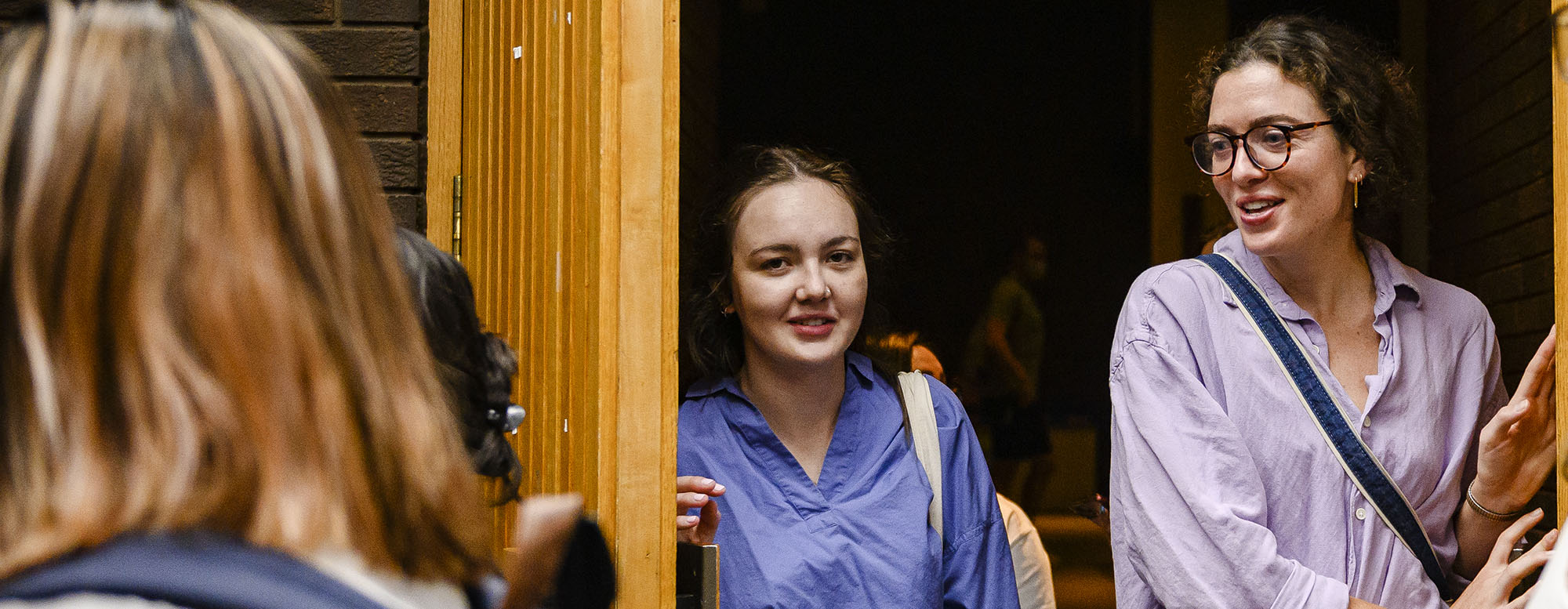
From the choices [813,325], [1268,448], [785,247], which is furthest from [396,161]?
[1268,448]

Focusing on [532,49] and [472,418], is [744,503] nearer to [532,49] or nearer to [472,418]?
[532,49]

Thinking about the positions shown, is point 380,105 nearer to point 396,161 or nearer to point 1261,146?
point 396,161

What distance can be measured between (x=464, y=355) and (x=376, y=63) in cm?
153

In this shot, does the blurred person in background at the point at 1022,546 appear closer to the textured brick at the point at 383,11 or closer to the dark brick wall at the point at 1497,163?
the textured brick at the point at 383,11

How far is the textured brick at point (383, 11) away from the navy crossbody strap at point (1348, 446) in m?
1.71

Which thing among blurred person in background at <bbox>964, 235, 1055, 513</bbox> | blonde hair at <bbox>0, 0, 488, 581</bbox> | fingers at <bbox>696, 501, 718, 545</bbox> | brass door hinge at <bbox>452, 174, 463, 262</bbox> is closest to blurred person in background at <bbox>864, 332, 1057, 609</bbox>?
fingers at <bbox>696, 501, 718, 545</bbox>

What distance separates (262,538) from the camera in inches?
30.8

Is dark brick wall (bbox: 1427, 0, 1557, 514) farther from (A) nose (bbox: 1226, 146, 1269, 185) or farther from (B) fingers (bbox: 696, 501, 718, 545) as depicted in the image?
(B) fingers (bbox: 696, 501, 718, 545)

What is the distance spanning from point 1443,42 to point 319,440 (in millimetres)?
4841

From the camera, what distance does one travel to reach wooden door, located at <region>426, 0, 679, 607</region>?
2.06m

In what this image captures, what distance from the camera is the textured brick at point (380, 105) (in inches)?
104

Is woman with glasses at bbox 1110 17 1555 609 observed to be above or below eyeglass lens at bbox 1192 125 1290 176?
below

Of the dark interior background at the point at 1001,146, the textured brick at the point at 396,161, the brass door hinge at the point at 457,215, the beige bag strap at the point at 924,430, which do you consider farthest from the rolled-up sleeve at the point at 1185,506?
the dark interior background at the point at 1001,146

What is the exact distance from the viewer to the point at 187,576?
2.43ft
